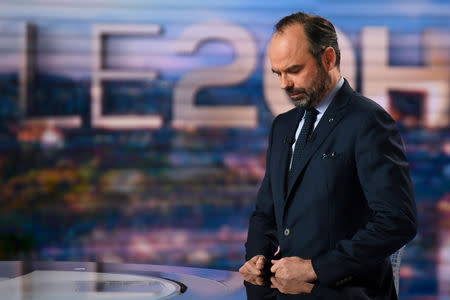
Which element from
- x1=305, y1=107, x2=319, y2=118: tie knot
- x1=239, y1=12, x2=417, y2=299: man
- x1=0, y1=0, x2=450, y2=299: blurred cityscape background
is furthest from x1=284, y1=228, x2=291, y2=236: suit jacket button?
x1=0, y1=0, x2=450, y2=299: blurred cityscape background

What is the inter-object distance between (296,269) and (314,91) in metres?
0.47

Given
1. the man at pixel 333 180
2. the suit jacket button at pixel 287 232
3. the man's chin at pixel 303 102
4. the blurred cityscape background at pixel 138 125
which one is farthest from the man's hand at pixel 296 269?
the blurred cityscape background at pixel 138 125

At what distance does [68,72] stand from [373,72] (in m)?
2.45

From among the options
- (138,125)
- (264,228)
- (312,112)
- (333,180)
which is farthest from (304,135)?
(138,125)

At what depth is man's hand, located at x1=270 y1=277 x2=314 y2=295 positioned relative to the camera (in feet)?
5.84

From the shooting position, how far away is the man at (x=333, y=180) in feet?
5.72

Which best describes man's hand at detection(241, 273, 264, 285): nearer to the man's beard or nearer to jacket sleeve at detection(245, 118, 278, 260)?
jacket sleeve at detection(245, 118, 278, 260)

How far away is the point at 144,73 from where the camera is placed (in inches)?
223

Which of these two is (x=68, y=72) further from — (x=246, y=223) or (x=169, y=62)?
(x=246, y=223)

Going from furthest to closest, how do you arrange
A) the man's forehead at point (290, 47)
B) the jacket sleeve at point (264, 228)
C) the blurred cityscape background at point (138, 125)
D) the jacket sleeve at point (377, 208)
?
1. the blurred cityscape background at point (138, 125)
2. the jacket sleeve at point (264, 228)
3. the man's forehead at point (290, 47)
4. the jacket sleeve at point (377, 208)

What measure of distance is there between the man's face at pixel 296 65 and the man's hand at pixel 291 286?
0.47 m

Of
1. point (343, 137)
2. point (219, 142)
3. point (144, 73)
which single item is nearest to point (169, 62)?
point (144, 73)

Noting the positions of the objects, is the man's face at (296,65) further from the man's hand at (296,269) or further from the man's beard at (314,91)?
the man's hand at (296,269)

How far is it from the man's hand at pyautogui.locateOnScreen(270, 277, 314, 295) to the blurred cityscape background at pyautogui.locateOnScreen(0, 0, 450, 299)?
3.74 metres
